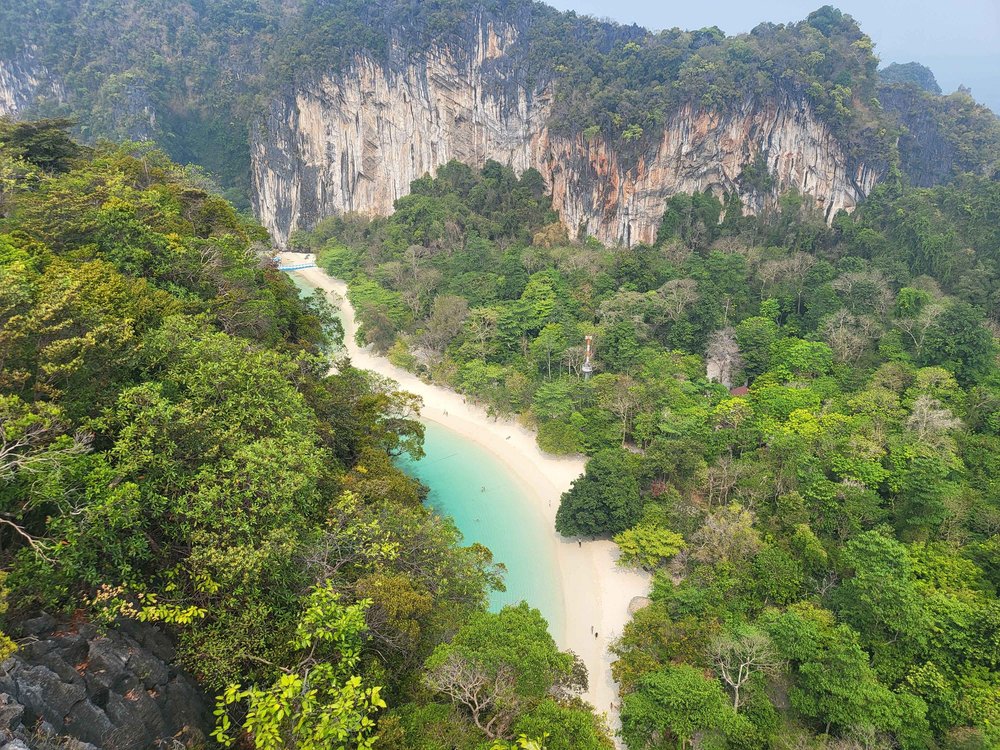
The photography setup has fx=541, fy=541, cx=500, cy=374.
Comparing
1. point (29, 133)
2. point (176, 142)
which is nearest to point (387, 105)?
point (176, 142)

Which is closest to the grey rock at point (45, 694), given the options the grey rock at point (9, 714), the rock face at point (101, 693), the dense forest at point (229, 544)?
the rock face at point (101, 693)

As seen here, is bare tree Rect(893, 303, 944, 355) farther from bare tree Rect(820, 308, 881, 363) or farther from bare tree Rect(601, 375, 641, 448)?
bare tree Rect(601, 375, 641, 448)

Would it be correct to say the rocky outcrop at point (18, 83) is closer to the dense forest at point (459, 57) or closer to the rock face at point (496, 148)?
the dense forest at point (459, 57)

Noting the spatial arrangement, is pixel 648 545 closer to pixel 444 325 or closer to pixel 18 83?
pixel 444 325

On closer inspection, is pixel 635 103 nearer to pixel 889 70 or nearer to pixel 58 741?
pixel 58 741

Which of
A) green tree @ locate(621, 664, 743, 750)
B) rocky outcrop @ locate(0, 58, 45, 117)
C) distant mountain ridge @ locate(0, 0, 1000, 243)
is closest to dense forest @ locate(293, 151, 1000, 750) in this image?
green tree @ locate(621, 664, 743, 750)

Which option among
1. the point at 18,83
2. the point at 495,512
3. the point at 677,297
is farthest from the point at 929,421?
the point at 18,83
